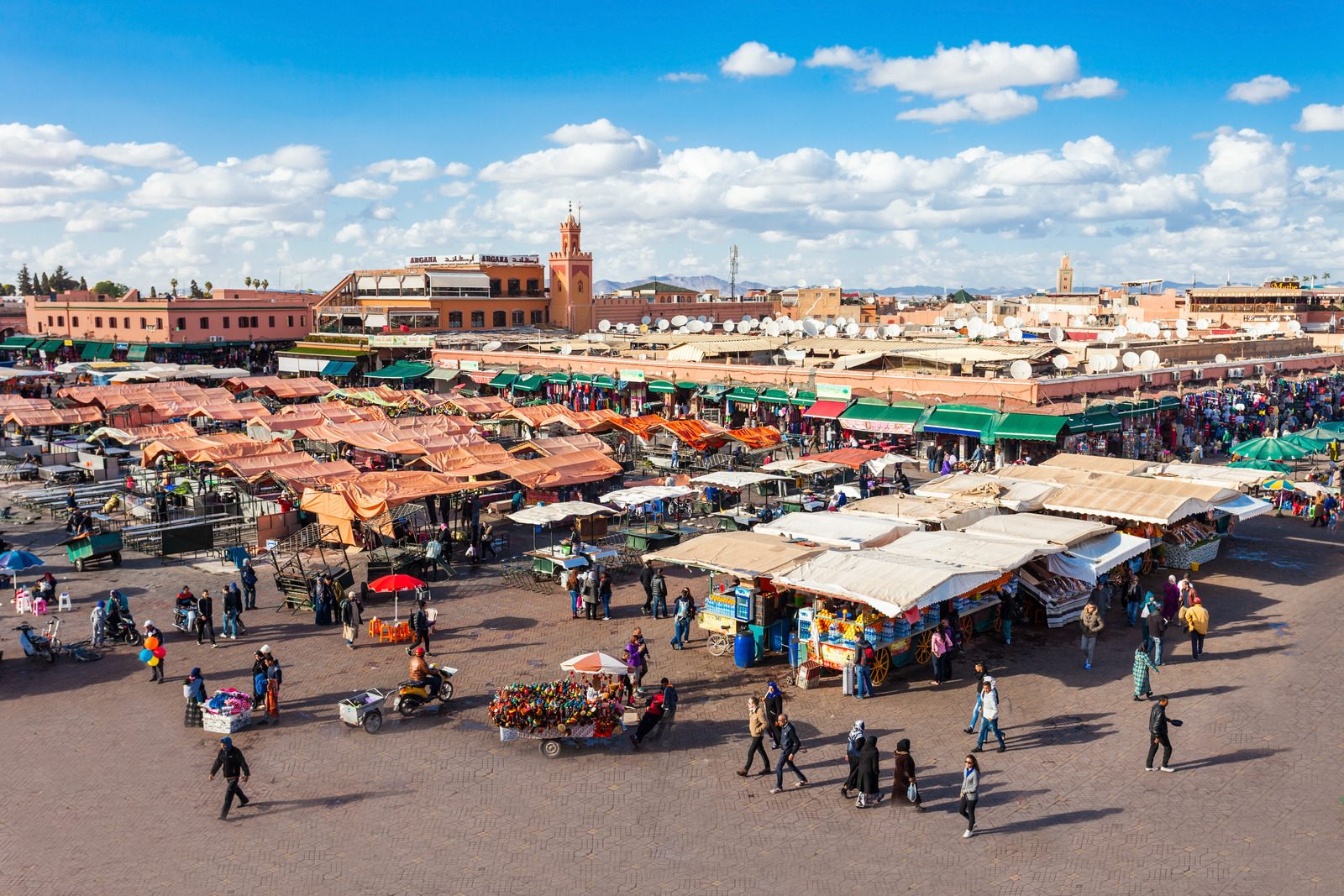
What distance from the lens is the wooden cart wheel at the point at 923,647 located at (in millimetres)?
16375

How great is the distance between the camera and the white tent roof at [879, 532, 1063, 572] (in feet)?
55.6

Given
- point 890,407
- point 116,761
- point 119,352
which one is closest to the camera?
point 116,761

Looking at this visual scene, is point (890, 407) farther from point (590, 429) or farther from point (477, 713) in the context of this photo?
point (477, 713)

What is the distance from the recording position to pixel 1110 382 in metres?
38.5

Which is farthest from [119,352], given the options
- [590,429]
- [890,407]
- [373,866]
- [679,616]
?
[373,866]

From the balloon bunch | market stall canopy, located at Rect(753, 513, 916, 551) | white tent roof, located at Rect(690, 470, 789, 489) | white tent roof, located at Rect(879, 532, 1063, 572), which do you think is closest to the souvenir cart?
market stall canopy, located at Rect(753, 513, 916, 551)

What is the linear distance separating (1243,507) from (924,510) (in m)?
7.21

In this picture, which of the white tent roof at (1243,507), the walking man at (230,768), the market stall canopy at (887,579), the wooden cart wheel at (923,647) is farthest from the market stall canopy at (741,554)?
the white tent roof at (1243,507)

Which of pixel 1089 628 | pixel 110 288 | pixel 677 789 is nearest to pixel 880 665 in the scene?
pixel 1089 628

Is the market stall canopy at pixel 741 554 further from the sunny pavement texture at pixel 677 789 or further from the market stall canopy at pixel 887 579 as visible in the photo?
the sunny pavement texture at pixel 677 789

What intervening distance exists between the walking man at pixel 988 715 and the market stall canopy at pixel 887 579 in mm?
1676

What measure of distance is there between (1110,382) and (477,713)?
30505mm

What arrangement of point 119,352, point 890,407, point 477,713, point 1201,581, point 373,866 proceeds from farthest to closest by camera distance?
point 119,352, point 890,407, point 1201,581, point 477,713, point 373,866

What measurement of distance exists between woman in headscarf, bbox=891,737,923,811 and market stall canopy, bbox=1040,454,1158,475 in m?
15.4
